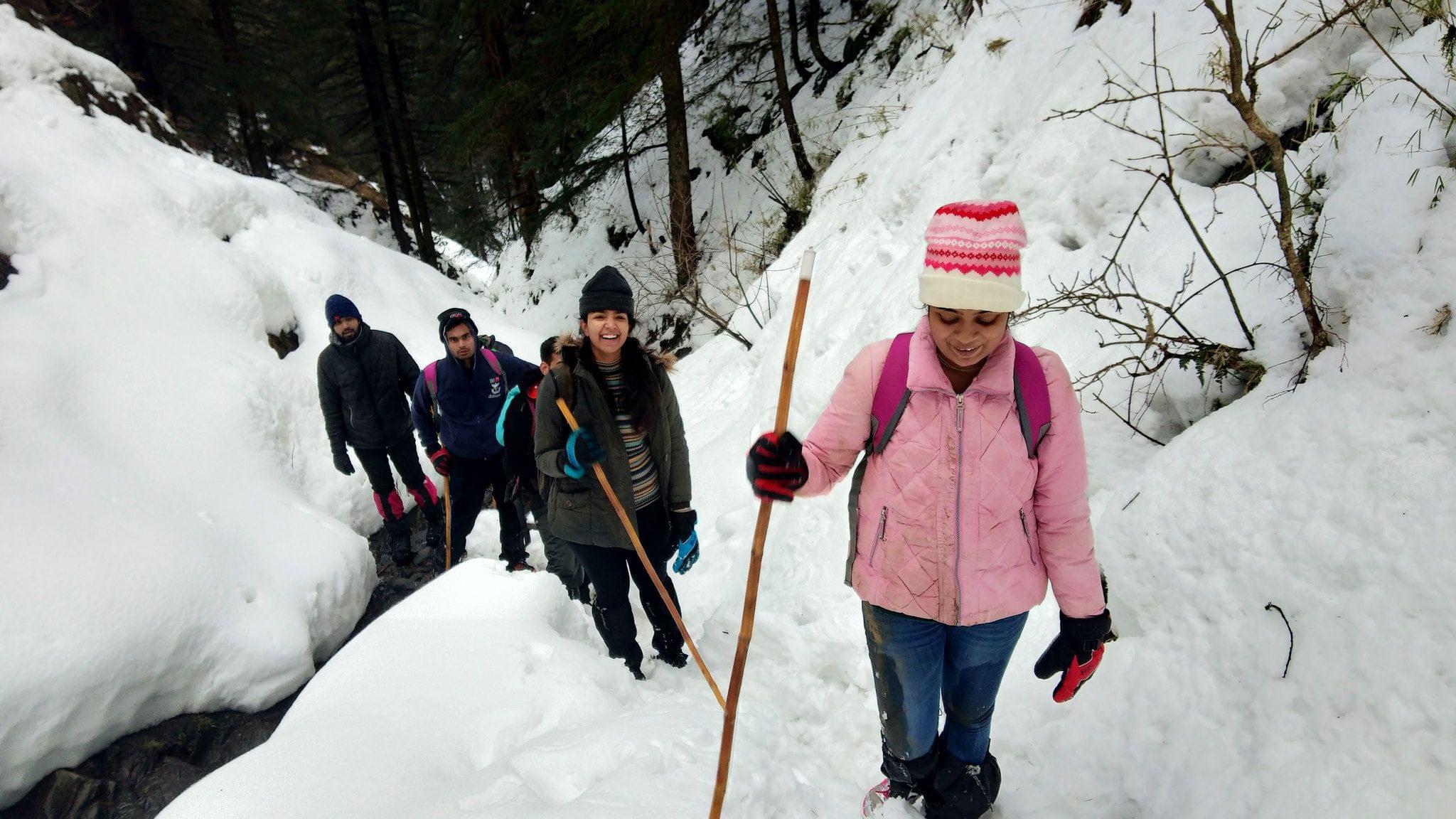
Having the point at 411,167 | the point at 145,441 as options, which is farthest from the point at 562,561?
the point at 411,167

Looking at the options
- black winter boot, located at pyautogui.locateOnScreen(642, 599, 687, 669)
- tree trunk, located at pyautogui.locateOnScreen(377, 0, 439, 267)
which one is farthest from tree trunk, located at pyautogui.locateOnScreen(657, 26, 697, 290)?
tree trunk, located at pyautogui.locateOnScreen(377, 0, 439, 267)

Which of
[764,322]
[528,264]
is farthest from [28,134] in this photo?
[528,264]

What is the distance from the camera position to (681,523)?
329cm

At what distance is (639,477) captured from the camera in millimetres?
3111

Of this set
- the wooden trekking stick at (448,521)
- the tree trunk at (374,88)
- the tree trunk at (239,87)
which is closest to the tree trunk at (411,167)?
the tree trunk at (374,88)

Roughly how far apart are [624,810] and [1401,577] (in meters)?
2.27

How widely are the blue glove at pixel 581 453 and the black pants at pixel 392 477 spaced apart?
10.4 feet

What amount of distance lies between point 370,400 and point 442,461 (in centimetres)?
89

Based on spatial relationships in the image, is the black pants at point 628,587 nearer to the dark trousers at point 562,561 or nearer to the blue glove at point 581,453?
the blue glove at point 581,453

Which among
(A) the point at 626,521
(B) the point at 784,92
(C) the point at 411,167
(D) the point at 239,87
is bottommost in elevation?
(A) the point at 626,521

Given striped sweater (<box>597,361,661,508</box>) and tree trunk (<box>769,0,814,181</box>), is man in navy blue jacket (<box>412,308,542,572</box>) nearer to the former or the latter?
striped sweater (<box>597,361,661,508</box>)

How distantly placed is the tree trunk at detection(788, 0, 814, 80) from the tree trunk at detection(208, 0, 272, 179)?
1150 centimetres

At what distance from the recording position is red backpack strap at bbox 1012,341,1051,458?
168 centimetres

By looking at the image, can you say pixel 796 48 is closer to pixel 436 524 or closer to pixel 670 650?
pixel 436 524
